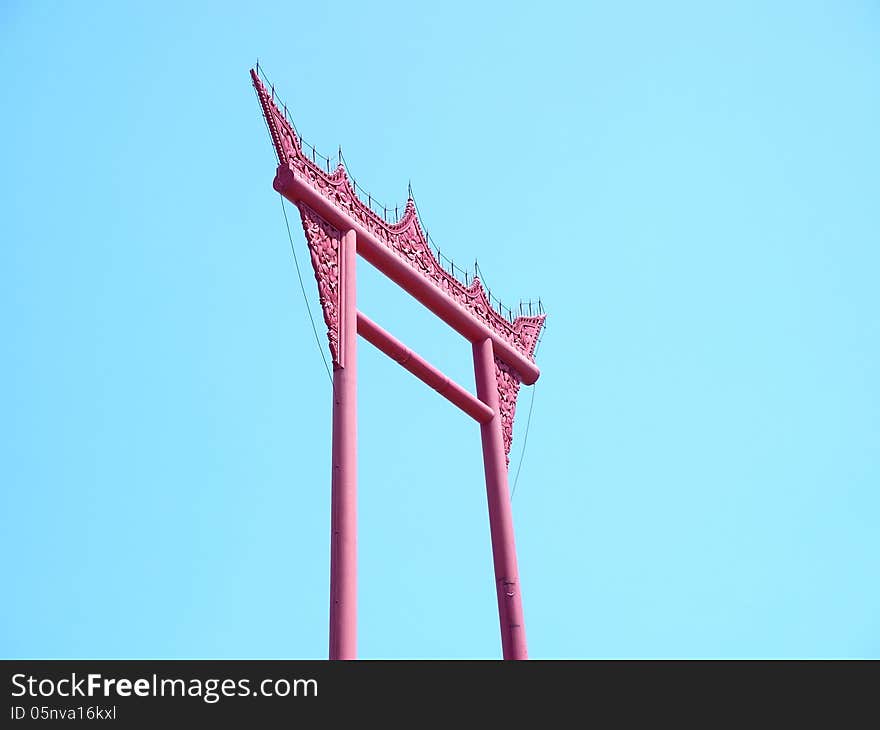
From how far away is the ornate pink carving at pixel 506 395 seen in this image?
838cm

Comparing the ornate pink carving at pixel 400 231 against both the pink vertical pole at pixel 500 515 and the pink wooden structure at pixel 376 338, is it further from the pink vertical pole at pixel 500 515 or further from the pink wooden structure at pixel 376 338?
the pink vertical pole at pixel 500 515

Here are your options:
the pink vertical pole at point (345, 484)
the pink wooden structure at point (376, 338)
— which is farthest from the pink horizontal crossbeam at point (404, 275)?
the pink vertical pole at point (345, 484)

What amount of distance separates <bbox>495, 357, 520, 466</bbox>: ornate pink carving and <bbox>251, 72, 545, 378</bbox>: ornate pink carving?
25 cm

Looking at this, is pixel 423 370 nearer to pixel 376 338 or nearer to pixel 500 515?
pixel 376 338

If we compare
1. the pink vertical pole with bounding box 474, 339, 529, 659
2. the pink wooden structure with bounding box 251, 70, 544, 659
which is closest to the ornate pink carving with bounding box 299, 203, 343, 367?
the pink wooden structure with bounding box 251, 70, 544, 659

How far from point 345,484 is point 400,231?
2275 mm

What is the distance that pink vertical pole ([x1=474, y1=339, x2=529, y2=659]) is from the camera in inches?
286
